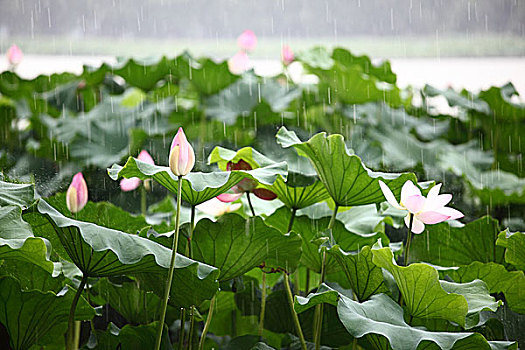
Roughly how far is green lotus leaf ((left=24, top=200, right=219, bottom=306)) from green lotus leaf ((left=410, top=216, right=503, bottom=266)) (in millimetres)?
348

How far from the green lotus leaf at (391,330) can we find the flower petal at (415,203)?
0.31ft

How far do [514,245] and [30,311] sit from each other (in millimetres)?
530

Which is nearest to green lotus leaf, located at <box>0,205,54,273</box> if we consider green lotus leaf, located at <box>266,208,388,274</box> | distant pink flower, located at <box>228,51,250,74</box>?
green lotus leaf, located at <box>266,208,388,274</box>

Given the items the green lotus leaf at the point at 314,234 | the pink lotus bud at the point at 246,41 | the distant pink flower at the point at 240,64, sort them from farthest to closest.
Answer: the pink lotus bud at the point at 246,41 < the distant pink flower at the point at 240,64 < the green lotus leaf at the point at 314,234

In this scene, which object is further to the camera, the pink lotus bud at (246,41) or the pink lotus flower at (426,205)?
the pink lotus bud at (246,41)

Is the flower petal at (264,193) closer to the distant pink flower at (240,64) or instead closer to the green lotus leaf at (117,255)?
the green lotus leaf at (117,255)

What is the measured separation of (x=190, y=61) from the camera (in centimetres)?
146

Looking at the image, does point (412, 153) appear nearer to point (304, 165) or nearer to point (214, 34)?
point (304, 165)

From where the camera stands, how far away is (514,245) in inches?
27.0

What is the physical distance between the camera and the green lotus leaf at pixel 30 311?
0.60 meters

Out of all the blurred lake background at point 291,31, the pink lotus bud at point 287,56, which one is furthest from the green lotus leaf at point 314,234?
the blurred lake background at point 291,31

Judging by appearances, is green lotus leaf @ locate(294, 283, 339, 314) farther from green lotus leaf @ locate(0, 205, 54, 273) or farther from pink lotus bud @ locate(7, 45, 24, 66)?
pink lotus bud @ locate(7, 45, 24, 66)

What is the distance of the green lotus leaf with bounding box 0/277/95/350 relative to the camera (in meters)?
0.60

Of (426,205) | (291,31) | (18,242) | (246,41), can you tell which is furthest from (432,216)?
(291,31)
